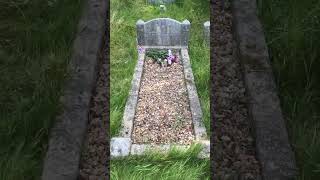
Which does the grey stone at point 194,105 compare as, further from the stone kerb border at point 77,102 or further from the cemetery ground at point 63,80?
the stone kerb border at point 77,102

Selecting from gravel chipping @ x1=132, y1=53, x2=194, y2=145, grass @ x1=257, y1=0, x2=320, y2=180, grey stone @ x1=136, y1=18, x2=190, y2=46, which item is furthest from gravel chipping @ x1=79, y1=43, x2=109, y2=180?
grey stone @ x1=136, y1=18, x2=190, y2=46

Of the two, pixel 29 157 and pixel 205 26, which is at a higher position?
pixel 205 26

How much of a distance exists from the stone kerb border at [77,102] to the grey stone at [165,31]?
110 inches

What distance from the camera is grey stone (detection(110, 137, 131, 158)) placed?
3.82 m

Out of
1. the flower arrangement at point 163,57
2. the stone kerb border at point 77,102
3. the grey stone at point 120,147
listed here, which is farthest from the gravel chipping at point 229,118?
the flower arrangement at point 163,57

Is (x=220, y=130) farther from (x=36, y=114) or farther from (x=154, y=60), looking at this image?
(x=154, y=60)

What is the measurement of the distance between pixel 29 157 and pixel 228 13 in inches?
126

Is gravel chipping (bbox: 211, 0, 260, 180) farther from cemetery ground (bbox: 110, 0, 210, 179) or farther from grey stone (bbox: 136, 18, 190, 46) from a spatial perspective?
grey stone (bbox: 136, 18, 190, 46)

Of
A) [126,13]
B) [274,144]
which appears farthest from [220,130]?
[126,13]

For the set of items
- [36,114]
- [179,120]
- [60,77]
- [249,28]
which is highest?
[249,28]

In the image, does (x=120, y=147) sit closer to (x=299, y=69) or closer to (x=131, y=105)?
(x=131, y=105)

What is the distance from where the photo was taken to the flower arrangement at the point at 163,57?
6891 mm

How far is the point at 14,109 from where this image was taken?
10.5ft

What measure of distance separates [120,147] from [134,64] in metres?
2.62
